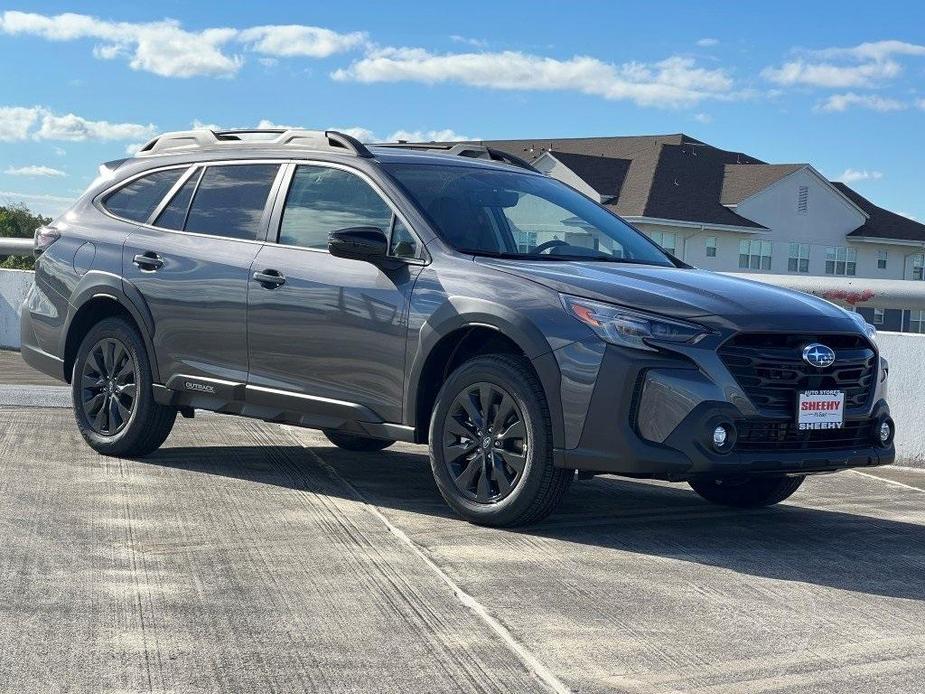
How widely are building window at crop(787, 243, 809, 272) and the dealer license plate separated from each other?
6401 cm

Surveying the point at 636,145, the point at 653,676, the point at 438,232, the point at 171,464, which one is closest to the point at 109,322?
the point at 171,464

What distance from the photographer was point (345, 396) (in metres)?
7.40

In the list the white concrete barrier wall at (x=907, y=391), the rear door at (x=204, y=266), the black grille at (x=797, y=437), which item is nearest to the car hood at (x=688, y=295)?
the black grille at (x=797, y=437)

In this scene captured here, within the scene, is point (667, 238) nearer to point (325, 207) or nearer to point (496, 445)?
point (325, 207)

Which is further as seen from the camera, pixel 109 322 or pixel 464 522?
pixel 109 322

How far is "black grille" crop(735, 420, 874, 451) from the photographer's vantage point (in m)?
6.40

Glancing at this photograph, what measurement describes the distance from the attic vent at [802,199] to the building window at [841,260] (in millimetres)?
2607

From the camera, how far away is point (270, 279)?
7.70 meters

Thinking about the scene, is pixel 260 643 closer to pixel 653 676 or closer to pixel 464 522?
pixel 653 676

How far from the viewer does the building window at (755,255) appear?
66.7 m

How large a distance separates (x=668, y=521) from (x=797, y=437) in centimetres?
107

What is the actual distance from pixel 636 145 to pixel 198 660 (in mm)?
65247

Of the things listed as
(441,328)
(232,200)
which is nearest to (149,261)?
(232,200)

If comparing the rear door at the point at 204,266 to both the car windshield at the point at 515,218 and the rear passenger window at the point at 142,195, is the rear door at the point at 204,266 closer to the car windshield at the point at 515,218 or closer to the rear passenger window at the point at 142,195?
the rear passenger window at the point at 142,195
